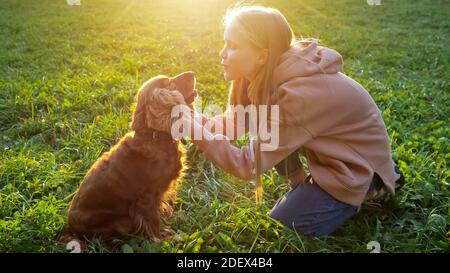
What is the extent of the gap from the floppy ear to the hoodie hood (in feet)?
1.97

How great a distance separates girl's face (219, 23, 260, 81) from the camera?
2646 millimetres

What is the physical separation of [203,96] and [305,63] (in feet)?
8.67

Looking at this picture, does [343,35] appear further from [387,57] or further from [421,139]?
[421,139]

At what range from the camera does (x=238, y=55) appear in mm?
2688

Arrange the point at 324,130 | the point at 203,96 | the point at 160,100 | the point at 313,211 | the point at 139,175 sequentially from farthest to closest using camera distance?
the point at 203,96 → the point at 313,211 → the point at 139,175 → the point at 324,130 → the point at 160,100

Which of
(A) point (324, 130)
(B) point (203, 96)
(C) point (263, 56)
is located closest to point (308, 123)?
(A) point (324, 130)

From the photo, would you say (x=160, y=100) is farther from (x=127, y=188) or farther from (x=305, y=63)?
(x=305, y=63)

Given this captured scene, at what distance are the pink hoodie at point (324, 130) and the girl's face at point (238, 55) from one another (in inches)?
6.2

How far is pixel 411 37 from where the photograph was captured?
808 centimetres

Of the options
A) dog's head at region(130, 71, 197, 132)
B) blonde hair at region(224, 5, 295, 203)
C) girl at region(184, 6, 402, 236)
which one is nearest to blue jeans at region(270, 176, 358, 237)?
girl at region(184, 6, 402, 236)

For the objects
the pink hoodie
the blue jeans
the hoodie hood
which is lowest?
the blue jeans

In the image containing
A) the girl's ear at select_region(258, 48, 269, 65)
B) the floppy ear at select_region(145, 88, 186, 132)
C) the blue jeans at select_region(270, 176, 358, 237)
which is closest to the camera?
the floppy ear at select_region(145, 88, 186, 132)

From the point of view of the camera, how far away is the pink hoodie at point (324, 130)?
2.59m

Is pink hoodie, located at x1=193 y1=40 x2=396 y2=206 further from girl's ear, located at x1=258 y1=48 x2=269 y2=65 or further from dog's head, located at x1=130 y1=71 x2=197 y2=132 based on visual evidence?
dog's head, located at x1=130 y1=71 x2=197 y2=132
